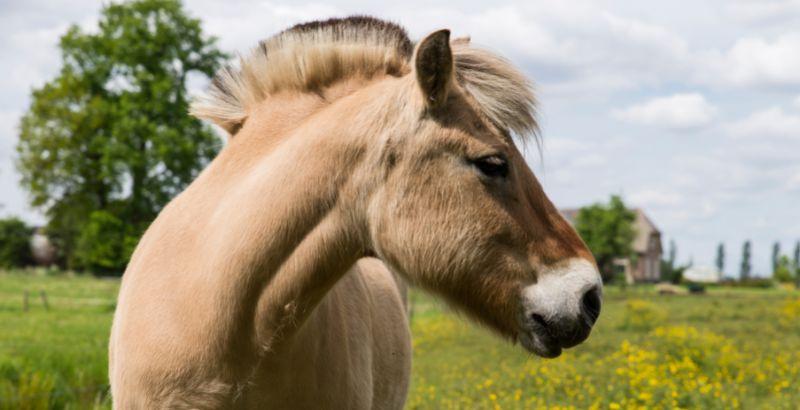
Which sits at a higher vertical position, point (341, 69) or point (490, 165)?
point (341, 69)

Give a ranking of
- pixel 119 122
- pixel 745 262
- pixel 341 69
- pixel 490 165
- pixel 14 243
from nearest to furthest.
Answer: pixel 490 165 < pixel 341 69 < pixel 119 122 < pixel 14 243 < pixel 745 262

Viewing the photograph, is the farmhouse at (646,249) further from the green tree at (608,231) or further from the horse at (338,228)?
the horse at (338,228)

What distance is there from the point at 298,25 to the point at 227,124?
558 mm

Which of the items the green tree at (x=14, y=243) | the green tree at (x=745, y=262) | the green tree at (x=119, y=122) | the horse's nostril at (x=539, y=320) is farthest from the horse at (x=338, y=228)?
the green tree at (x=745, y=262)

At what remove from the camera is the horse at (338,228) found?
2764mm

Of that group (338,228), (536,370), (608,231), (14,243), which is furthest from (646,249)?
(338,228)

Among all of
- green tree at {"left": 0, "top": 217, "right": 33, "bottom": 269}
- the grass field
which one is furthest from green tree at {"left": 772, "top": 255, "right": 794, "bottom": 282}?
green tree at {"left": 0, "top": 217, "right": 33, "bottom": 269}

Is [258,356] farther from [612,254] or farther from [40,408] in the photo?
[612,254]

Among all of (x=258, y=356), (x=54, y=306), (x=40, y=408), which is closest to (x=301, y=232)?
(x=258, y=356)

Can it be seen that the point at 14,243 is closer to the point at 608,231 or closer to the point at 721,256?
the point at 608,231

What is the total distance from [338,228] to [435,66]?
71 centimetres

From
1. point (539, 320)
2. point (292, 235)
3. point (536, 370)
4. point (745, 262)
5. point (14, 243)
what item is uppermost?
point (292, 235)

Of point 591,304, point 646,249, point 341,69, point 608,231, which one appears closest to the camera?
point 591,304

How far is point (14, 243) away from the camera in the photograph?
6781 cm
